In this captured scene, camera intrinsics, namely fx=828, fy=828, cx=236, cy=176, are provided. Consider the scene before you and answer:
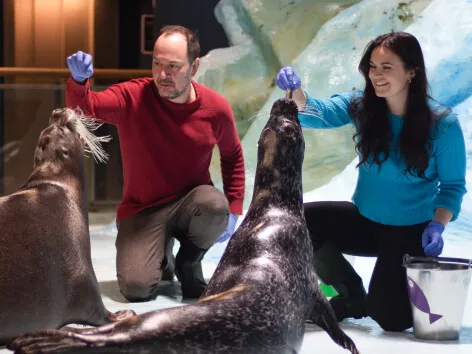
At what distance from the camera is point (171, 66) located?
3.45 meters

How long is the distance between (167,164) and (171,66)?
0.43 metres

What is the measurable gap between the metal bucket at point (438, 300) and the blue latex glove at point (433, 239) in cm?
9

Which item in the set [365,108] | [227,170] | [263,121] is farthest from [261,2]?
[365,108]

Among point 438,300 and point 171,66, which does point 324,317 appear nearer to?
point 438,300

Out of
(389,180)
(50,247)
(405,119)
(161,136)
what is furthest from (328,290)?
(50,247)

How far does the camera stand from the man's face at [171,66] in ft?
11.3

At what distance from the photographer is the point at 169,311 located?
1.92 metres

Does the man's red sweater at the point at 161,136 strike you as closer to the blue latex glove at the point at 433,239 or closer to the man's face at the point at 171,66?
the man's face at the point at 171,66

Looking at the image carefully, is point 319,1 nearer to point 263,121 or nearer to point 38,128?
point 263,121

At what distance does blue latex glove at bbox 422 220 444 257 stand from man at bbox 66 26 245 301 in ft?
3.12

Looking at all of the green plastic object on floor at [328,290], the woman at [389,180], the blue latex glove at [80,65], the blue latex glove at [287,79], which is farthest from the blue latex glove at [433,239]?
the blue latex glove at [80,65]

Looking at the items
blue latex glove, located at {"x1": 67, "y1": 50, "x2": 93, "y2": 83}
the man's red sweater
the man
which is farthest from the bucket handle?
blue latex glove, located at {"x1": 67, "y1": 50, "x2": 93, "y2": 83}

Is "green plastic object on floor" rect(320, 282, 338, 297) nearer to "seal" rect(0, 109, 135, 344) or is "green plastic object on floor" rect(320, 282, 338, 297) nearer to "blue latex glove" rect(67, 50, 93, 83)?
"seal" rect(0, 109, 135, 344)

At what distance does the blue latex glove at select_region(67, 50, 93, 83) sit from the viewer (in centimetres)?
314
